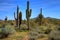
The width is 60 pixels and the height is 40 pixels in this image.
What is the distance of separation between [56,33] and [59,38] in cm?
150

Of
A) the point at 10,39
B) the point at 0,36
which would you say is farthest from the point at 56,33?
the point at 0,36

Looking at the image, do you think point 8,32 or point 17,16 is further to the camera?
point 17,16

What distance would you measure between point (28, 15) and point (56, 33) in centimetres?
1163

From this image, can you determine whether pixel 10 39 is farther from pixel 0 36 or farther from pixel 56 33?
pixel 56 33

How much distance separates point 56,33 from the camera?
17.0 m

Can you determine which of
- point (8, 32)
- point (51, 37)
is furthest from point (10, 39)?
point (51, 37)

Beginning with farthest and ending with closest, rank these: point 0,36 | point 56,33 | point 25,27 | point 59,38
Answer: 1. point 25,27
2. point 0,36
3. point 56,33
4. point 59,38

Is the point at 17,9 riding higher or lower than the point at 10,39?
higher

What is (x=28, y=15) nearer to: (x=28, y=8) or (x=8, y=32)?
(x=28, y=8)

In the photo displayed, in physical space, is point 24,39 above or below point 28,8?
below

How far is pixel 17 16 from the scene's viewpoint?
98.3 ft

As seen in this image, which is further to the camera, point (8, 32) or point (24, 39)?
point (8, 32)

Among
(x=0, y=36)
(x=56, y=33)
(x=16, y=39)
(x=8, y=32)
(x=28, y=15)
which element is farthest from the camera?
(x=28, y=15)

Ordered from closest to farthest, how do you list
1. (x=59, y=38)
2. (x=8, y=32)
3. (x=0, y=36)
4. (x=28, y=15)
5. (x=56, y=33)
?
(x=59, y=38), (x=56, y=33), (x=0, y=36), (x=8, y=32), (x=28, y=15)
